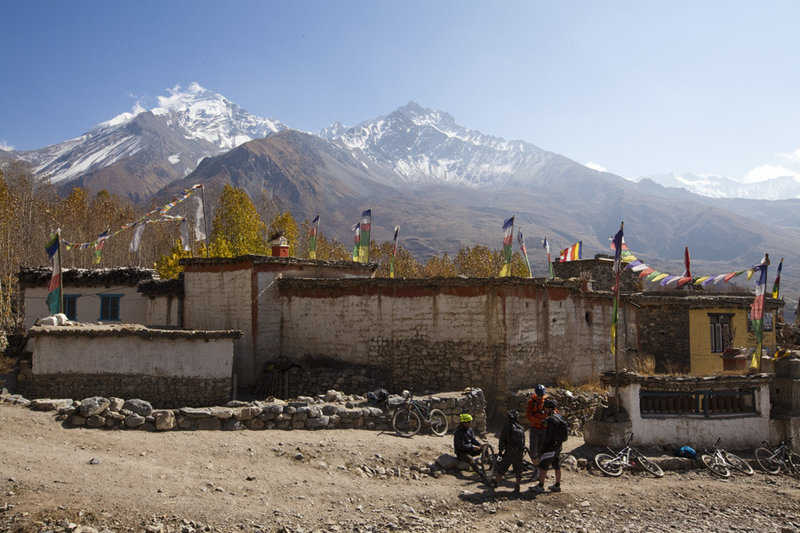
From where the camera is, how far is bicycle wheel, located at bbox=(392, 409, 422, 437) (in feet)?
44.6

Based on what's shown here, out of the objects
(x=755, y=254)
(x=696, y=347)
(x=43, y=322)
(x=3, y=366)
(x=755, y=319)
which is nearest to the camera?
(x=43, y=322)

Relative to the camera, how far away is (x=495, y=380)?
17.3 metres

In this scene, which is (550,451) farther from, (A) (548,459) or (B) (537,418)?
(B) (537,418)

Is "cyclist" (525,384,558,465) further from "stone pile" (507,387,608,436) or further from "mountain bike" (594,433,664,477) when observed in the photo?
"stone pile" (507,387,608,436)

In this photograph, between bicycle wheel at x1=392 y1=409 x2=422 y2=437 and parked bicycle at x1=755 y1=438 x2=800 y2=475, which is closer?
bicycle wheel at x1=392 y1=409 x2=422 y2=437

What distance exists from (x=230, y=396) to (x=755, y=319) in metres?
15.6

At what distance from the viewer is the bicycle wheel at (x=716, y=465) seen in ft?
43.2

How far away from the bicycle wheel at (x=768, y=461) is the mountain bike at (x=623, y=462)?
305 centimetres

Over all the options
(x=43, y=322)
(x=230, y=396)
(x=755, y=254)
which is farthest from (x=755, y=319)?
(x=755, y=254)

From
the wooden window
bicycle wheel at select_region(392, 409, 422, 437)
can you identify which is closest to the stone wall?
bicycle wheel at select_region(392, 409, 422, 437)

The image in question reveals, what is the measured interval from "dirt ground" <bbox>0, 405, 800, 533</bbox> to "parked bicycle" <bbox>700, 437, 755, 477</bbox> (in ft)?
0.96

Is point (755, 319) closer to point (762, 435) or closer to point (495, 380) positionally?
point (762, 435)

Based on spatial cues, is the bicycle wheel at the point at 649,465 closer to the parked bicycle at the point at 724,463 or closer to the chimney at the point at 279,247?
the parked bicycle at the point at 724,463

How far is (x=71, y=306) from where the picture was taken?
74.7 feet
